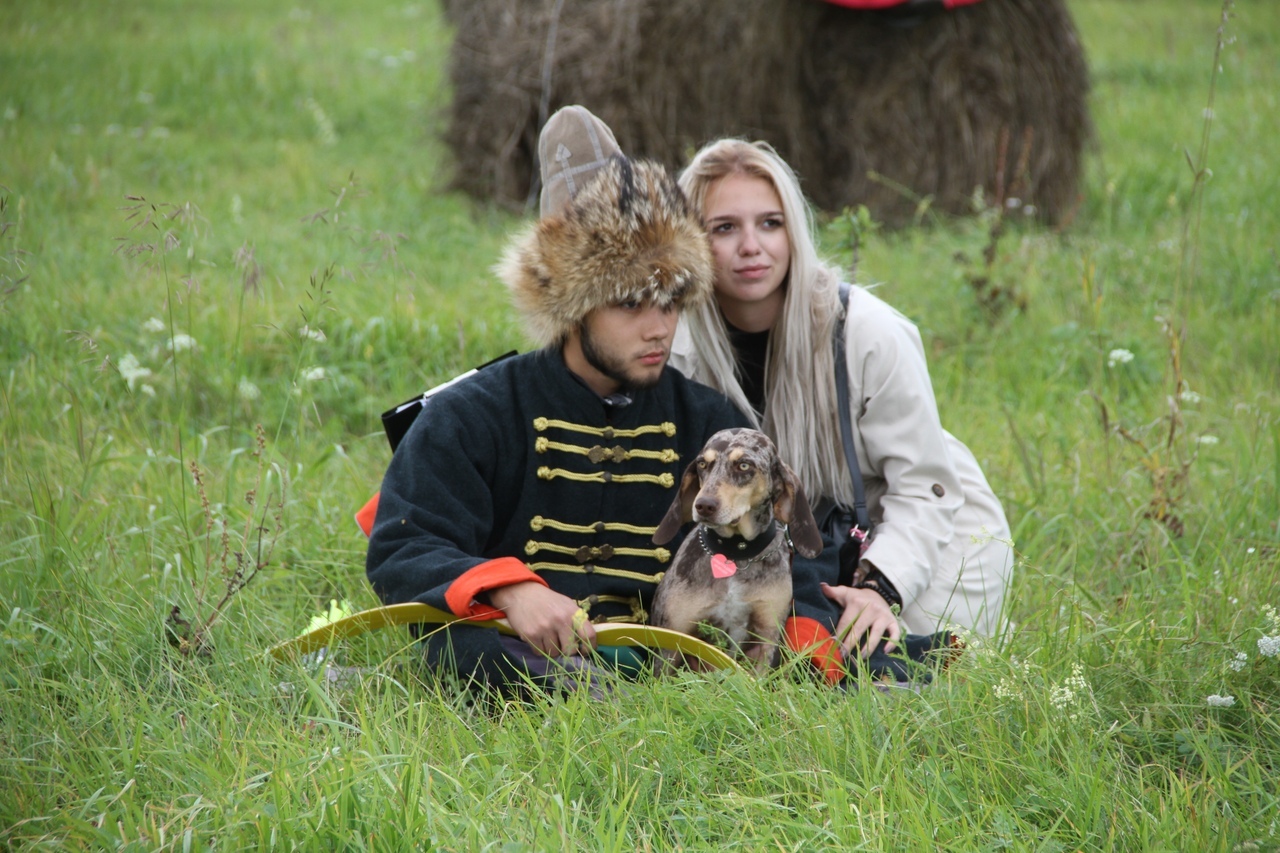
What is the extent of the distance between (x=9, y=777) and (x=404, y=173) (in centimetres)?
710

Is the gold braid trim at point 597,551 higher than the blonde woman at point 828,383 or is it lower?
lower

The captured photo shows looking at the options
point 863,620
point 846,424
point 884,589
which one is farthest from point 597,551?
point 846,424

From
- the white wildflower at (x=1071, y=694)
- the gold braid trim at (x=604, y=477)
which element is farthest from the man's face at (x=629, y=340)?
the white wildflower at (x=1071, y=694)

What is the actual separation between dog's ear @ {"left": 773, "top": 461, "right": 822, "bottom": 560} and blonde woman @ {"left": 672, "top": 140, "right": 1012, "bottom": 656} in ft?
2.16

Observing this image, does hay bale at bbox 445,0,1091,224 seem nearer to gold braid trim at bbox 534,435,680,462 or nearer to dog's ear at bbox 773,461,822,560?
gold braid trim at bbox 534,435,680,462

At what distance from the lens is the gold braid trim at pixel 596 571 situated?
3.19 m

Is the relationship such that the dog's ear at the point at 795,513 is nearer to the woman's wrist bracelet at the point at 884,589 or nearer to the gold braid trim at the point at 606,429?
Result: the gold braid trim at the point at 606,429

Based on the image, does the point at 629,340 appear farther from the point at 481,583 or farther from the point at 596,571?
the point at 481,583

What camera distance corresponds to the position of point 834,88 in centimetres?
768

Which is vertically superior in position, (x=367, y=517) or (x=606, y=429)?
(x=606, y=429)

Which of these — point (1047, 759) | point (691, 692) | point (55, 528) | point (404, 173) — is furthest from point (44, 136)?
point (1047, 759)

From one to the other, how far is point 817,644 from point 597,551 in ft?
2.27

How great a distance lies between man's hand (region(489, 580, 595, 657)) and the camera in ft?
9.30

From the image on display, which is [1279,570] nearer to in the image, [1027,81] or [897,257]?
[897,257]
